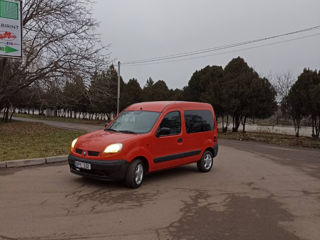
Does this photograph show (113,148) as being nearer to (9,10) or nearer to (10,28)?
(10,28)

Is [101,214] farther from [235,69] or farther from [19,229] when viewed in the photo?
[235,69]

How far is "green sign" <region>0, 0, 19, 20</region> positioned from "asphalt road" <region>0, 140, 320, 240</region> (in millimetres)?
5625

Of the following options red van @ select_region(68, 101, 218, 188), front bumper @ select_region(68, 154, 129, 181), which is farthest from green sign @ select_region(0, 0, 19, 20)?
front bumper @ select_region(68, 154, 129, 181)

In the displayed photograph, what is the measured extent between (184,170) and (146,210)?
142 inches

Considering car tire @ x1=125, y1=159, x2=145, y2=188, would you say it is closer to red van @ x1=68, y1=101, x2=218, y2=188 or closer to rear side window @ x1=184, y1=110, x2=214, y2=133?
red van @ x1=68, y1=101, x2=218, y2=188

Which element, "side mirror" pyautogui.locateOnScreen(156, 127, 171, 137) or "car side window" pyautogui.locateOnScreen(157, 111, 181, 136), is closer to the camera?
"side mirror" pyautogui.locateOnScreen(156, 127, 171, 137)

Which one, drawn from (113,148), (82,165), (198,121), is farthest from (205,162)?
(82,165)

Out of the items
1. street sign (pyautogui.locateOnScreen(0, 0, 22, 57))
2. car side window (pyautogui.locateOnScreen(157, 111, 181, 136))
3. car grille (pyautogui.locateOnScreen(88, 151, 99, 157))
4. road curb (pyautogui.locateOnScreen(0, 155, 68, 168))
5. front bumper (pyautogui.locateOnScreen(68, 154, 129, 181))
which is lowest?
road curb (pyautogui.locateOnScreen(0, 155, 68, 168))

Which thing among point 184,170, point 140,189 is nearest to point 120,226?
point 140,189

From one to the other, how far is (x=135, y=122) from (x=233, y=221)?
340cm

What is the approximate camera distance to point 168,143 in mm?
6934

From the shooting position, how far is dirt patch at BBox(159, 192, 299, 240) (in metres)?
3.94

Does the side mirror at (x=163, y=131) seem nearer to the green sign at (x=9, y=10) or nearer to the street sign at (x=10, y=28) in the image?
the street sign at (x=10, y=28)

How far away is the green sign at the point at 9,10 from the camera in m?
9.94
